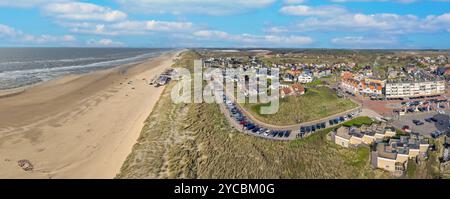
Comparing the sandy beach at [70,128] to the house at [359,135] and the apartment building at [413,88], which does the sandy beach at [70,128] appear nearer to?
the house at [359,135]

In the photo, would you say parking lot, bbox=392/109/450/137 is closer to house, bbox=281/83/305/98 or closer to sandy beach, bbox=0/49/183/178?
house, bbox=281/83/305/98

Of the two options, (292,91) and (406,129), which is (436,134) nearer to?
(406,129)

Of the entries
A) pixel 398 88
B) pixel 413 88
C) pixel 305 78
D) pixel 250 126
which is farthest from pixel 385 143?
pixel 305 78

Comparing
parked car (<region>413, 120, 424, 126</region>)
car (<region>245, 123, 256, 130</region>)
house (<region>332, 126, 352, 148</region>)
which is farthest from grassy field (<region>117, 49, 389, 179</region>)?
parked car (<region>413, 120, 424, 126</region>)

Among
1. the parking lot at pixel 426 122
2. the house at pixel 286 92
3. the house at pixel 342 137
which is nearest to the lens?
the house at pixel 342 137

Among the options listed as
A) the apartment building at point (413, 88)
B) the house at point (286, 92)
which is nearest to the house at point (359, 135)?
the house at point (286, 92)
